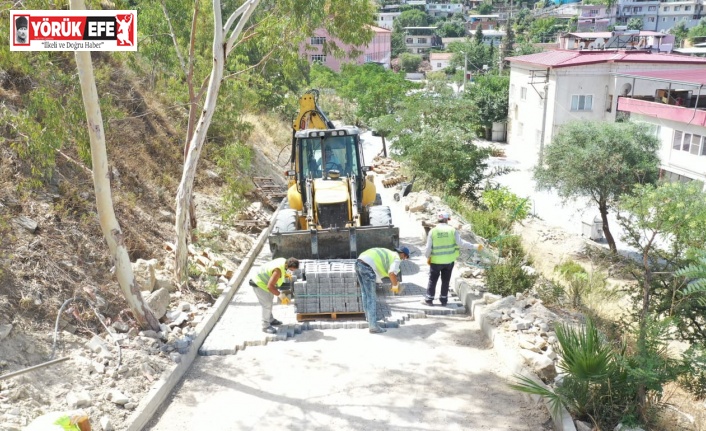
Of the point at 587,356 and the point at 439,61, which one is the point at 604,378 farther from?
the point at 439,61

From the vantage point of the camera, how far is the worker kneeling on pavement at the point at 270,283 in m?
8.84

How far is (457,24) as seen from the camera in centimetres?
13238

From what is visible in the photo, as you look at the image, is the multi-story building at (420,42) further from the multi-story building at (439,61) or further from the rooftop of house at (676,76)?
the rooftop of house at (676,76)

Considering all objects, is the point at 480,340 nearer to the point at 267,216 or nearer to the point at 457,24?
the point at 267,216

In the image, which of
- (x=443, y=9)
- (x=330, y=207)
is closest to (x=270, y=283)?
(x=330, y=207)

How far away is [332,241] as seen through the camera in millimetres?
11156

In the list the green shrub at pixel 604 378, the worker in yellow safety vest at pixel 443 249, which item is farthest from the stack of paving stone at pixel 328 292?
the green shrub at pixel 604 378

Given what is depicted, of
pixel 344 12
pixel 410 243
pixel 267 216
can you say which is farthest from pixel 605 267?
pixel 344 12

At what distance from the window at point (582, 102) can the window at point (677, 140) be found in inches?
392

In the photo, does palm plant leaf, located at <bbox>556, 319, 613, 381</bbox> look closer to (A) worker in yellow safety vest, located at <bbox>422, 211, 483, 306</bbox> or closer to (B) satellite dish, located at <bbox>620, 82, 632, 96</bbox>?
(A) worker in yellow safety vest, located at <bbox>422, 211, 483, 306</bbox>

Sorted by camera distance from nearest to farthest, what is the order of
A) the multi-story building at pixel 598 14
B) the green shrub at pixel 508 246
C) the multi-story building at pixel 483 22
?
1. the green shrub at pixel 508 246
2. the multi-story building at pixel 598 14
3. the multi-story building at pixel 483 22

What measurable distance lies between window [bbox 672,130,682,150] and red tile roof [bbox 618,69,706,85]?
9.44ft

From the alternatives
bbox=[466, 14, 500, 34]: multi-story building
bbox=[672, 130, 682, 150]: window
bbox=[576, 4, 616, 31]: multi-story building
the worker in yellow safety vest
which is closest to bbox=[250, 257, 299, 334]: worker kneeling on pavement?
the worker in yellow safety vest

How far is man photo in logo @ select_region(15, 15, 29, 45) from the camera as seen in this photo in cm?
795
